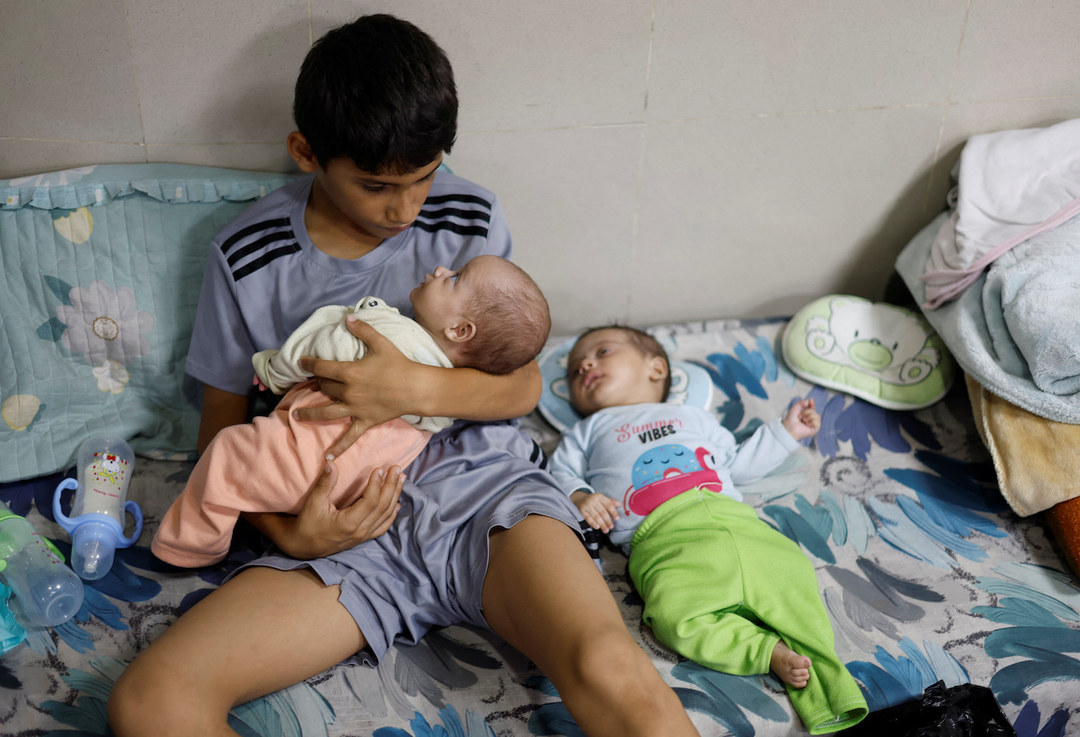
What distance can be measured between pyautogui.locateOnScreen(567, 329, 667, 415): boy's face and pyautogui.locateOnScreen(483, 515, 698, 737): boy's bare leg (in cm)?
42

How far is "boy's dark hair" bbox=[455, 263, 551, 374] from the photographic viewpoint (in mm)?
1347

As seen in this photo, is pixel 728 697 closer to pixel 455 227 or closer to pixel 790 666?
pixel 790 666

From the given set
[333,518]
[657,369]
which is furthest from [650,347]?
[333,518]

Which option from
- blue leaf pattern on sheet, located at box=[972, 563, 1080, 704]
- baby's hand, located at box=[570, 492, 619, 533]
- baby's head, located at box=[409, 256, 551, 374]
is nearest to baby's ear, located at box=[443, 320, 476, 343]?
baby's head, located at box=[409, 256, 551, 374]

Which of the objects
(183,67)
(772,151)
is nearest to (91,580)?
(183,67)

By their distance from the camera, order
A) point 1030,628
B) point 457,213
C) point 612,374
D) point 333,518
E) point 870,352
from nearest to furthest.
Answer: point 333,518 → point 1030,628 → point 457,213 → point 612,374 → point 870,352

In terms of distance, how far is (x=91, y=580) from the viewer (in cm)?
143

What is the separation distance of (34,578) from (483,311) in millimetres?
814

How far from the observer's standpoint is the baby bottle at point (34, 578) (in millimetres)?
1330

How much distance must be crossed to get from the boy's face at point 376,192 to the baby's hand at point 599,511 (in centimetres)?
58

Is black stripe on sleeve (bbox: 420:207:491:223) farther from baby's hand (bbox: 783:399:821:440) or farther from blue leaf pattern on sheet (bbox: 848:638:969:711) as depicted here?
blue leaf pattern on sheet (bbox: 848:638:969:711)

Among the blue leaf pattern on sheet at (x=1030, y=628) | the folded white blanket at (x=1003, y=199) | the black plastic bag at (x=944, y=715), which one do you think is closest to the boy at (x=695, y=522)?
the black plastic bag at (x=944, y=715)

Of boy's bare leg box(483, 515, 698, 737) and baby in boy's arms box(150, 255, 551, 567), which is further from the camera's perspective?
baby in boy's arms box(150, 255, 551, 567)

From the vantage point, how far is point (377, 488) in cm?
132
